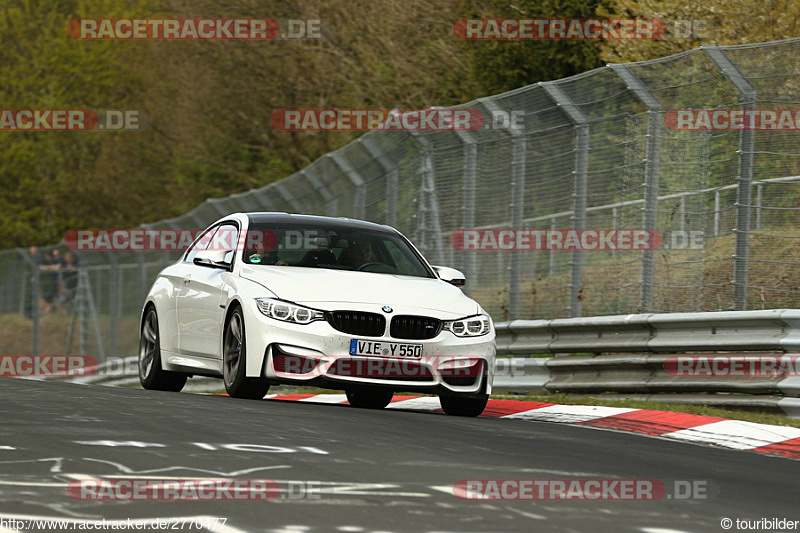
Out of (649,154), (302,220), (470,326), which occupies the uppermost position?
(649,154)

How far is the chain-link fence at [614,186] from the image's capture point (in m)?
11.7

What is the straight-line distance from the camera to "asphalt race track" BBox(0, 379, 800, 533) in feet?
18.8

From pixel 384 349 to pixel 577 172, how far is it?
4.24 metres

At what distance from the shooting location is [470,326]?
36.4 feet

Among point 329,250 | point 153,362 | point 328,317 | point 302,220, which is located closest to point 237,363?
point 328,317

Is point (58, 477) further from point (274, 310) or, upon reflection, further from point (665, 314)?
point (665, 314)

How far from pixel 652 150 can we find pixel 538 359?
7.25 feet

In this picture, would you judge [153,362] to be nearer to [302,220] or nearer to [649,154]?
[302,220]

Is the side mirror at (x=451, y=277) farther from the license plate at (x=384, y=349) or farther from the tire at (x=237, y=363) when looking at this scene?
the tire at (x=237, y=363)

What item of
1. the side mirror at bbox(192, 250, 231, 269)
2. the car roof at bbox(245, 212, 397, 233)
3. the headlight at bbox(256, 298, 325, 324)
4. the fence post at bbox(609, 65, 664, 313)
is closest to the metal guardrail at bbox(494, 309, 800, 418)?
the fence post at bbox(609, 65, 664, 313)

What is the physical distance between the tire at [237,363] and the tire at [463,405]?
143cm

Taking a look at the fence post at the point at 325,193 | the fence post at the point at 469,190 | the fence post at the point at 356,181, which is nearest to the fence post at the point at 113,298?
the fence post at the point at 325,193

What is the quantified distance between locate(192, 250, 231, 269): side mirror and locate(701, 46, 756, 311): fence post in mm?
4045

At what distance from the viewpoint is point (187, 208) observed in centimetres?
4350
